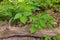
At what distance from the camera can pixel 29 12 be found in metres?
2.26

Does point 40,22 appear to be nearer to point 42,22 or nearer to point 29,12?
point 42,22

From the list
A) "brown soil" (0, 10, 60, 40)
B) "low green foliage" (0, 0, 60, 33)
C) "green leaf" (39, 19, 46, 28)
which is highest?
"low green foliage" (0, 0, 60, 33)

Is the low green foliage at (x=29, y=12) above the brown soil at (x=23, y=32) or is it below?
above

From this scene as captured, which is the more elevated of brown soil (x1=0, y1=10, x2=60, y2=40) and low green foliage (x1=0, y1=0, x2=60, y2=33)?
low green foliage (x1=0, y1=0, x2=60, y2=33)

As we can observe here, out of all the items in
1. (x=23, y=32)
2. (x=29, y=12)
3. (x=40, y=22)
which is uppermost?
(x=29, y=12)

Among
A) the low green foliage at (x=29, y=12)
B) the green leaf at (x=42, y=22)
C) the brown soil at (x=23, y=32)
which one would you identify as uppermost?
the low green foliage at (x=29, y=12)

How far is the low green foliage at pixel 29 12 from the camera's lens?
7.15ft

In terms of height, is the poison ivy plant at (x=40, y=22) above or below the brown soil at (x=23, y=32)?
above

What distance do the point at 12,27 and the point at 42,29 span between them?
38cm

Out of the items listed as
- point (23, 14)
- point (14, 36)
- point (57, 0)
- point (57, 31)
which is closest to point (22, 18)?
point (23, 14)

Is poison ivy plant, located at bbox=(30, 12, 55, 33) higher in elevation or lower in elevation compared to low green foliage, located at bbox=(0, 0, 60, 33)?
lower

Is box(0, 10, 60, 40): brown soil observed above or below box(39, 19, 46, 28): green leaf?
below

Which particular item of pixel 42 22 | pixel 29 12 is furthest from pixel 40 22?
pixel 29 12

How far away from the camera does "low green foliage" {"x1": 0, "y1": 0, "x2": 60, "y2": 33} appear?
218 centimetres
